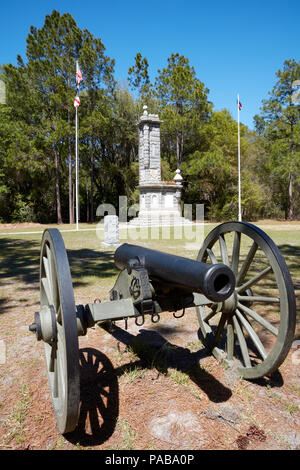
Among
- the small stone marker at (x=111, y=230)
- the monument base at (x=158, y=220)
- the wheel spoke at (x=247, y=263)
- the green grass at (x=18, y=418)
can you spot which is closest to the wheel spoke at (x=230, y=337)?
the wheel spoke at (x=247, y=263)

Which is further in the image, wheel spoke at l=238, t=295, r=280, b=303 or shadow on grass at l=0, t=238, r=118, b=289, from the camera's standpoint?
shadow on grass at l=0, t=238, r=118, b=289

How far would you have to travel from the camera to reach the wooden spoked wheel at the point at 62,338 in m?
1.49

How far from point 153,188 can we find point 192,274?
20887 millimetres

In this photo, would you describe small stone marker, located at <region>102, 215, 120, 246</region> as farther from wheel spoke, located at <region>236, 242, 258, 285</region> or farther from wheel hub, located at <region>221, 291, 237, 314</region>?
wheel hub, located at <region>221, 291, 237, 314</region>

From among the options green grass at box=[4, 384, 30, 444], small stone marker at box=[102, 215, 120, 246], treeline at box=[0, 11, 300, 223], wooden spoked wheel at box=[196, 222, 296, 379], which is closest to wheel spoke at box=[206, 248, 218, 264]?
wooden spoked wheel at box=[196, 222, 296, 379]

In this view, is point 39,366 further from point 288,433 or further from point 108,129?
point 108,129

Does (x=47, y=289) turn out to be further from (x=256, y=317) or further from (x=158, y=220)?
(x=158, y=220)

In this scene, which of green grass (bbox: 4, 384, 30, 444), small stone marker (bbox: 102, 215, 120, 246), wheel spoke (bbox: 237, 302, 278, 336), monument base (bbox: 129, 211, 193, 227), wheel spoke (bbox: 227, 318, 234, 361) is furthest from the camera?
monument base (bbox: 129, 211, 193, 227)

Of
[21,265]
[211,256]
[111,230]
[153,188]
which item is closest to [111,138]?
[153,188]

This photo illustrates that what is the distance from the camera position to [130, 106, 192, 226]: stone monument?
22094 millimetres

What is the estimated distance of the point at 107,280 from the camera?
18.0 feet

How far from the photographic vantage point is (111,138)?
30703 mm

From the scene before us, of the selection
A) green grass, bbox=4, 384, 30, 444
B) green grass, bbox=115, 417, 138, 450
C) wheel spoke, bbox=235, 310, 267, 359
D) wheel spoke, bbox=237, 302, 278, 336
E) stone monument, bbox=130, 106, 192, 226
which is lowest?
green grass, bbox=4, 384, 30, 444

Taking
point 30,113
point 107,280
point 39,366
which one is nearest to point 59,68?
Answer: point 30,113
